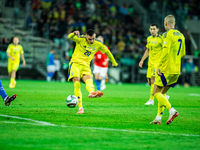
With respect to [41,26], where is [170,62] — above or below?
below

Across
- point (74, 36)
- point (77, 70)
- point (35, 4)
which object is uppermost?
point (35, 4)

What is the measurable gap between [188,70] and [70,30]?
10.6 meters

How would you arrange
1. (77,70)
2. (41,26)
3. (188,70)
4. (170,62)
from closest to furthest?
1. (170,62)
2. (77,70)
3. (41,26)
4. (188,70)

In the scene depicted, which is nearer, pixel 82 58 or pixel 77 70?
pixel 77 70

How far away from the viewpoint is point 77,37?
11633 mm

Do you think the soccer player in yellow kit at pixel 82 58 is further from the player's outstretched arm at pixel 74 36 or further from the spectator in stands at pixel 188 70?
the spectator in stands at pixel 188 70

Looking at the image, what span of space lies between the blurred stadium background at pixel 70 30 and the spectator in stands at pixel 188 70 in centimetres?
43

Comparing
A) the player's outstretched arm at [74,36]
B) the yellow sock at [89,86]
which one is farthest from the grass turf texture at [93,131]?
the player's outstretched arm at [74,36]

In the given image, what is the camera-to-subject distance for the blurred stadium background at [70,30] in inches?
1353

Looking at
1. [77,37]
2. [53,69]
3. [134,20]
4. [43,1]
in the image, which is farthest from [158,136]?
A: [134,20]

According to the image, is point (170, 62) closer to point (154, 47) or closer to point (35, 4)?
→ point (154, 47)

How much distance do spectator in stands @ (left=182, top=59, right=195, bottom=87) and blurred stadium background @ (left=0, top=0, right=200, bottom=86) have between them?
0.43 m

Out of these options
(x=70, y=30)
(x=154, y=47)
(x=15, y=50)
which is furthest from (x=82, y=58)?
(x=70, y=30)

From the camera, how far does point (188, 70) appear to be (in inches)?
1425
